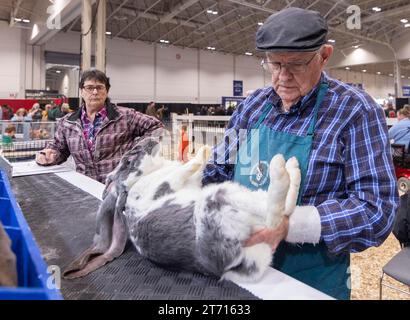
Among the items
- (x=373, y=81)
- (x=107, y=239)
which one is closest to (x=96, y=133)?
(x=107, y=239)

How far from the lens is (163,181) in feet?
2.93

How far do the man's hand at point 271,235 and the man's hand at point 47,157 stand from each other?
1.99 meters

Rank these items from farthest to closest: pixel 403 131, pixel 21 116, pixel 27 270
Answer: pixel 21 116 < pixel 403 131 < pixel 27 270

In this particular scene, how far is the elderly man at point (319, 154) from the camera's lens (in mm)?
927

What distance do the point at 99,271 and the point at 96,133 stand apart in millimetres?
1693

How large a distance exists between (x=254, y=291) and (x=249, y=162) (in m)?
0.47

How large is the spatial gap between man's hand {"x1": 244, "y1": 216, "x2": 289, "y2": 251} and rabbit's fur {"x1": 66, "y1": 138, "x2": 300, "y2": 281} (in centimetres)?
1

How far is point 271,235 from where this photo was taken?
2.51 ft

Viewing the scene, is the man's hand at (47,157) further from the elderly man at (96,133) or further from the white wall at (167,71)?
the white wall at (167,71)

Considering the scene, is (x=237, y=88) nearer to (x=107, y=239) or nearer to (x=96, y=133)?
(x=96, y=133)

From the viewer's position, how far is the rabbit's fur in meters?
0.73

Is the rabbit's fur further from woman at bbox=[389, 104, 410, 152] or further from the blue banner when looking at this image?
the blue banner

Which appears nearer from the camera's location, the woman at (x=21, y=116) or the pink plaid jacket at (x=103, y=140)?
the pink plaid jacket at (x=103, y=140)

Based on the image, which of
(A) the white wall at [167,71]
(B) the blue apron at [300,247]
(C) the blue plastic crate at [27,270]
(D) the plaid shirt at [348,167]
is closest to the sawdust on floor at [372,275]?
(B) the blue apron at [300,247]
